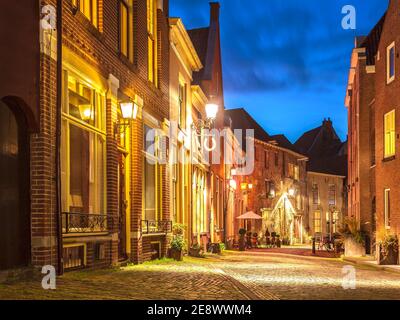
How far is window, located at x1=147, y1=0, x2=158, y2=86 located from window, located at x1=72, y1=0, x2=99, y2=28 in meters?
4.81

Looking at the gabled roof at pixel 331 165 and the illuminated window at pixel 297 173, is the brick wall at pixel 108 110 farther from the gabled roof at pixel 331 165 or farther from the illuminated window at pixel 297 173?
the gabled roof at pixel 331 165

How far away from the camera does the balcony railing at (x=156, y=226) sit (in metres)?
17.0

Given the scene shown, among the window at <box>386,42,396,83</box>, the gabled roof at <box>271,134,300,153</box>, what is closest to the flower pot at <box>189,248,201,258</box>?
the window at <box>386,42,396,83</box>

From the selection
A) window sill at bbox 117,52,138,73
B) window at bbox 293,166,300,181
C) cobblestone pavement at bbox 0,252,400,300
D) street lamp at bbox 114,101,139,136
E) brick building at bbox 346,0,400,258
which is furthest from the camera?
window at bbox 293,166,300,181

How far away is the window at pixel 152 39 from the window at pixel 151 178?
5.64ft

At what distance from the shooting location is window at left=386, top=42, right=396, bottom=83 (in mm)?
23125

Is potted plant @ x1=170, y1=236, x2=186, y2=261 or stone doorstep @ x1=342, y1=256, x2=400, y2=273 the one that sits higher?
potted plant @ x1=170, y1=236, x2=186, y2=261

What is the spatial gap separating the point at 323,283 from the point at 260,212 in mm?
38078

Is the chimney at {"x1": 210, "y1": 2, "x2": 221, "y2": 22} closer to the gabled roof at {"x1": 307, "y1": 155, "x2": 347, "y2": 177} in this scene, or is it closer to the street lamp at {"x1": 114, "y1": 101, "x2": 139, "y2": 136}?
the street lamp at {"x1": 114, "y1": 101, "x2": 139, "y2": 136}

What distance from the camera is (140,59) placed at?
16.5 metres

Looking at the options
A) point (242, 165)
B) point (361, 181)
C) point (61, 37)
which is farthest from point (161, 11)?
point (242, 165)

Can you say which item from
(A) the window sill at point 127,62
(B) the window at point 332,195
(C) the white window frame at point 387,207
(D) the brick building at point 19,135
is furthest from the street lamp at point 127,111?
(B) the window at point 332,195

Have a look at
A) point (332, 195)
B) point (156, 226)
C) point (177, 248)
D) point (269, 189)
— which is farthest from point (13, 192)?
point (332, 195)
